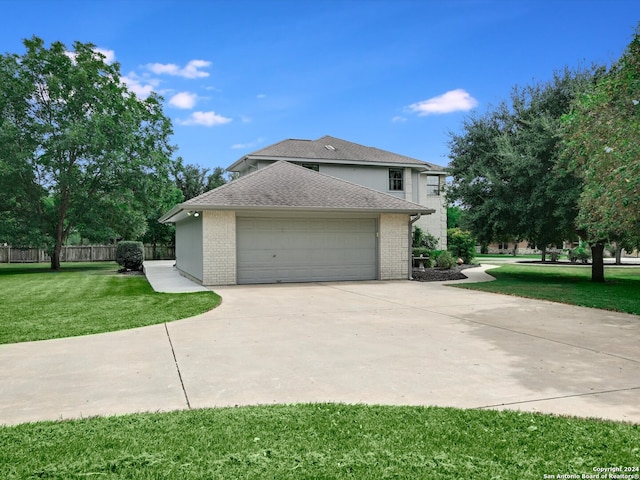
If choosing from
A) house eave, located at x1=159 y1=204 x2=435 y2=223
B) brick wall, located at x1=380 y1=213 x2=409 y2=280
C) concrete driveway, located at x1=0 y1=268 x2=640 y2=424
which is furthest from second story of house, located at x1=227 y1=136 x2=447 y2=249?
concrete driveway, located at x1=0 y1=268 x2=640 y2=424

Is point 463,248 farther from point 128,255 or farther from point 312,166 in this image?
point 128,255

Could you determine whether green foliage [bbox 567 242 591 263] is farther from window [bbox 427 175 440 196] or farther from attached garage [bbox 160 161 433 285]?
attached garage [bbox 160 161 433 285]

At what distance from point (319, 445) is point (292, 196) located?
42.0 ft

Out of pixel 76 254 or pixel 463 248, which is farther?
pixel 76 254

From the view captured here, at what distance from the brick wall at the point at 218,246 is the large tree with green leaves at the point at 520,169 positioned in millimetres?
8861

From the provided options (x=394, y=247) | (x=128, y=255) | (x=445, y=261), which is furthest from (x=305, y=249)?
(x=128, y=255)

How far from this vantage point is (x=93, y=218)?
2544 centimetres

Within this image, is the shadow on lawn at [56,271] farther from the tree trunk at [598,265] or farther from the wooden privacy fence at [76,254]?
the tree trunk at [598,265]

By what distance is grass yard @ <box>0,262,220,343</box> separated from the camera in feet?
24.7

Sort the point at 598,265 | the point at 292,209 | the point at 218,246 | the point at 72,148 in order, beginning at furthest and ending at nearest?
the point at 72,148 < the point at 598,265 < the point at 292,209 < the point at 218,246

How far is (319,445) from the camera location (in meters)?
3.17

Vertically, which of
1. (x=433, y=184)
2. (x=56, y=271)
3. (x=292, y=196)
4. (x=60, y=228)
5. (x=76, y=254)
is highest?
(x=433, y=184)

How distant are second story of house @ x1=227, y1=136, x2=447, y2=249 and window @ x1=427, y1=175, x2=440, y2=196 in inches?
3.9

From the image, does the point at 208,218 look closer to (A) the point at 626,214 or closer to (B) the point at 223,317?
(B) the point at 223,317
